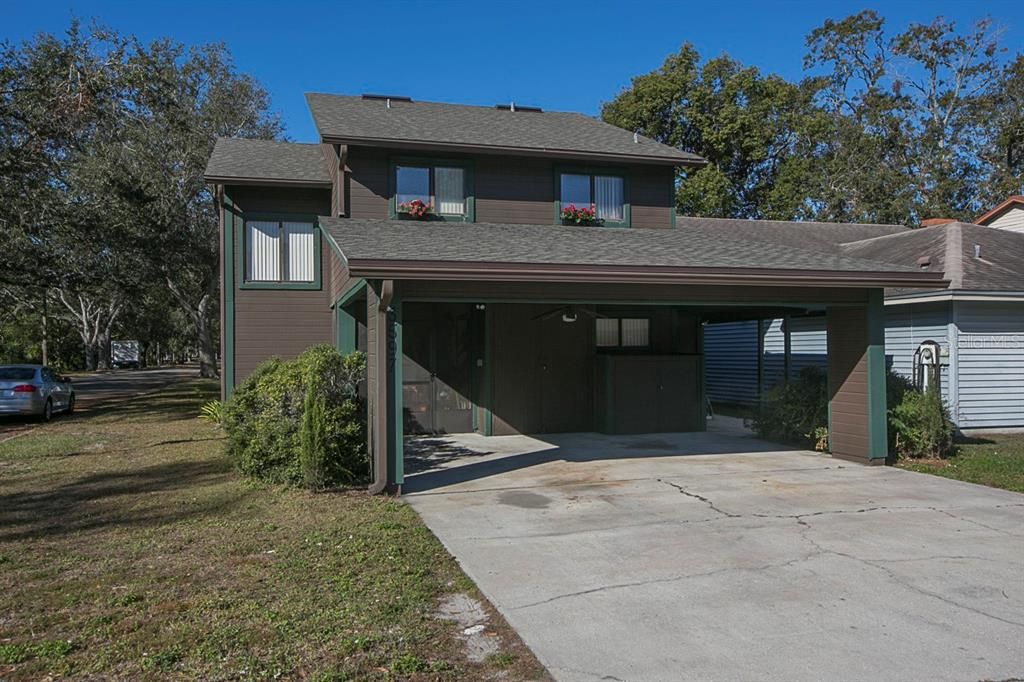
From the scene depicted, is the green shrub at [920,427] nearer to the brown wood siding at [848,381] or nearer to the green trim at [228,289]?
the brown wood siding at [848,381]

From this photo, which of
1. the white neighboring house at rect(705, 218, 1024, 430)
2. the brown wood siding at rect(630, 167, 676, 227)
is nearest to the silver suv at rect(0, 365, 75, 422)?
the brown wood siding at rect(630, 167, 676, 227)

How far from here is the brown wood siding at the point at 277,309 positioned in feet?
47.2

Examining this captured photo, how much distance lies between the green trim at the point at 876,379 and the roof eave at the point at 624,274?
0.60m

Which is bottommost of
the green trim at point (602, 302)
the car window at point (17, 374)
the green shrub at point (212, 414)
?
the green shrub at point (212, 414)

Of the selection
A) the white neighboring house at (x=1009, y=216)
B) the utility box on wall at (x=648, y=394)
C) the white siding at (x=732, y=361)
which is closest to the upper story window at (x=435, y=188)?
the utility box on wall at (x=648, y=394)

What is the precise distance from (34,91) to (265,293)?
6.86 m

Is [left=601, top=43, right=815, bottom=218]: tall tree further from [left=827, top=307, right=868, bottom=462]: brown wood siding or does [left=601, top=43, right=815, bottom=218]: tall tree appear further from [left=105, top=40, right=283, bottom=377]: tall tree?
[left=827, top=307, right=868, bottom=462]: brown wood siding

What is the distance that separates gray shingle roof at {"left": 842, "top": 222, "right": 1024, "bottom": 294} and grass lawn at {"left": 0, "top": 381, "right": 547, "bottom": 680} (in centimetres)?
1141

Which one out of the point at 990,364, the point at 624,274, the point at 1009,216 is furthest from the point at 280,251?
the point at 1009,216

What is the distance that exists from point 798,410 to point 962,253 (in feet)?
21.0

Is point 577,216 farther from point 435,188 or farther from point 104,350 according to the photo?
point 104,350

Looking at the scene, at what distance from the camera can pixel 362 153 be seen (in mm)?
13062

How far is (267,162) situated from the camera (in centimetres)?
1520

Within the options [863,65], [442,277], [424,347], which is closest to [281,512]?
[442,277]
